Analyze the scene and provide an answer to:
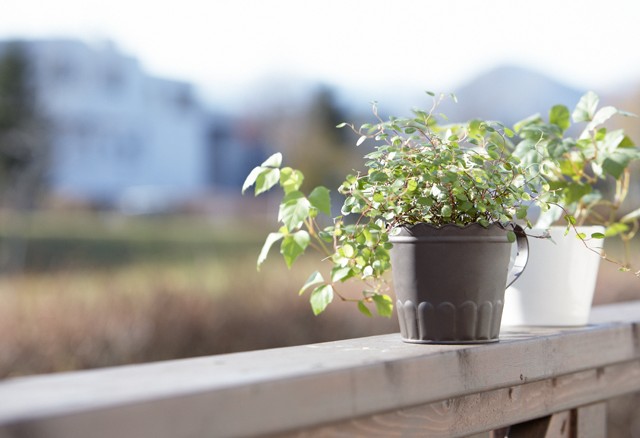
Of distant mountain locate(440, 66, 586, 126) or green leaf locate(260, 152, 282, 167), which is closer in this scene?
green leaf locate(260, 152, 282, 167)

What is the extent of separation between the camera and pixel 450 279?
3.55ft

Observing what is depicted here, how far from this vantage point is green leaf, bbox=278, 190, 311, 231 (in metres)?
1.06

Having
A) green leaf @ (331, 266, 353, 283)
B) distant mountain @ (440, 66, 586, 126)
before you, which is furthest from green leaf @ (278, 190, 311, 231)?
distant mountain @ (440, 66, 586, 126)

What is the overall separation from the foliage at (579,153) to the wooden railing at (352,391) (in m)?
0.23

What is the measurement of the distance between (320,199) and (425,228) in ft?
0.47

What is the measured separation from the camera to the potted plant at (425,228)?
108 centimetres

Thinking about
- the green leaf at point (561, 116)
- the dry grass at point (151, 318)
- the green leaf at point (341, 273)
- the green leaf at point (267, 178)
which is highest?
the green leaf at point (561, 116)

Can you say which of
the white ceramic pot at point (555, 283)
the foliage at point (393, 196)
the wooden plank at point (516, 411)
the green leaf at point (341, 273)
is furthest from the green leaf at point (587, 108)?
the green leaf at point (341, 273)

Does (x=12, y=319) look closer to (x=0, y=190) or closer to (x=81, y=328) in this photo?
(x=81, y=328)

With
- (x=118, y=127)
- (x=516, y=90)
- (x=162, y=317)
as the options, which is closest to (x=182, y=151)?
(x=118, y=127)

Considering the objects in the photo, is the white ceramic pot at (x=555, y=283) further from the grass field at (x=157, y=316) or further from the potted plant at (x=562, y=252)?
the grass field at (x=157, y=316)

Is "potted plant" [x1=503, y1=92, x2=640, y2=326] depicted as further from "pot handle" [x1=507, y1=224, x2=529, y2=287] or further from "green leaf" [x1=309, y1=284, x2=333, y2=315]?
"green leaf" [x1=309, y1=284, x2=333, y2=315]

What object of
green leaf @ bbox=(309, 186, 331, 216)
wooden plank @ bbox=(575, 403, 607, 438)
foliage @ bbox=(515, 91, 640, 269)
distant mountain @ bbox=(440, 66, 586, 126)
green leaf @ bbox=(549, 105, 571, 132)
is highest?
distant mountain @ bbox=(440, 66, 586, 126)

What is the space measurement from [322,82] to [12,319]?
24.9 metres
